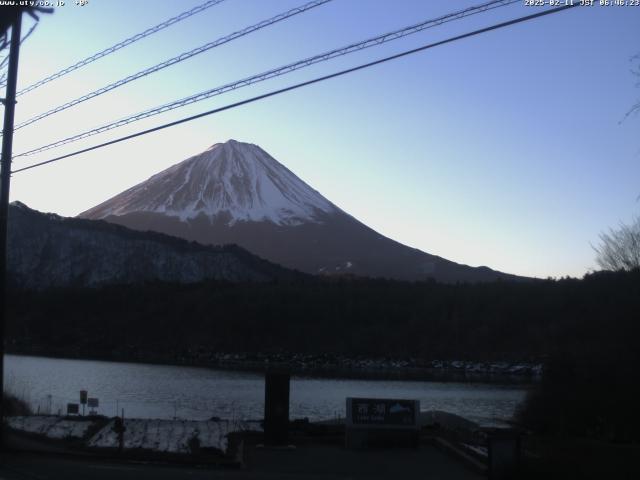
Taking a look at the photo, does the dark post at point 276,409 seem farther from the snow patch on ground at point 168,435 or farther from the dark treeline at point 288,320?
the dark treeline at point 288,320

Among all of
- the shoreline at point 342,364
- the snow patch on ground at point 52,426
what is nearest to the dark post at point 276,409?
the snow patch on ground at point 52,426

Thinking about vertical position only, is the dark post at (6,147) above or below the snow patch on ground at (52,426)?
above

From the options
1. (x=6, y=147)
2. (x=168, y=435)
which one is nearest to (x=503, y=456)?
(x=168, y=435)

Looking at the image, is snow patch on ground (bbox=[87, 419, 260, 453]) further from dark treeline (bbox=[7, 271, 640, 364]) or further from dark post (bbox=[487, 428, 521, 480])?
dark treeline (bbox=[7, 271, 640, 364])

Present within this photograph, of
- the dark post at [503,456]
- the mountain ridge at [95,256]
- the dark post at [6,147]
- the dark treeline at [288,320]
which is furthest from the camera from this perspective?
the mountain ridge at [95,256]

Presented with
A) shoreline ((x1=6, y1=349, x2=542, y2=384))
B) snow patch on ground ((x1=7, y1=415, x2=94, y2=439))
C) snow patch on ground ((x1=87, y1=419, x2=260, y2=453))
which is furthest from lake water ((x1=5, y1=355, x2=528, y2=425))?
shoreline ((x1=6, y1=349, x2=542, y2=384))

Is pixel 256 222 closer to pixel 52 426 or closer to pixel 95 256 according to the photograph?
pixel 95 256
